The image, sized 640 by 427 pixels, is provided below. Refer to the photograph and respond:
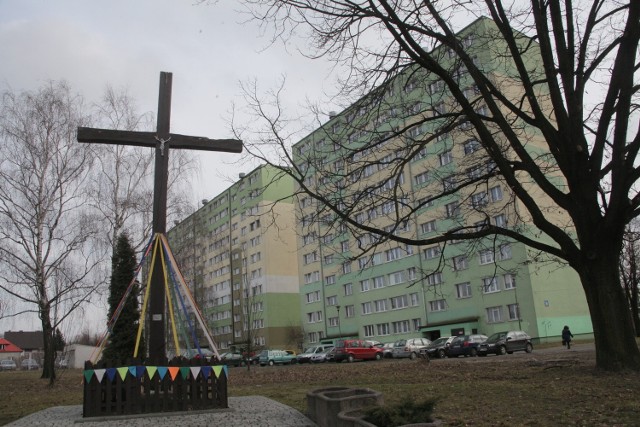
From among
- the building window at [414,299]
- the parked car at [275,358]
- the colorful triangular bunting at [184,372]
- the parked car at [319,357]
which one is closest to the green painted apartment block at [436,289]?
the building window at [414,299]

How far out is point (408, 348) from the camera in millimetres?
39375

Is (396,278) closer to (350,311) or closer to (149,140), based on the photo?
(350,311)

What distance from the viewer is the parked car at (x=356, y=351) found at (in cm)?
4138

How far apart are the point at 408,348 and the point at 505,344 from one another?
25.3ft

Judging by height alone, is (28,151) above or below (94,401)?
above

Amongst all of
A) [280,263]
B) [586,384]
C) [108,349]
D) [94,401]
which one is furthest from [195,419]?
[280,263]

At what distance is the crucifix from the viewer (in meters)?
10.8

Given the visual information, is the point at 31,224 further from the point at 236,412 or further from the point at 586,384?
the point at 586,384

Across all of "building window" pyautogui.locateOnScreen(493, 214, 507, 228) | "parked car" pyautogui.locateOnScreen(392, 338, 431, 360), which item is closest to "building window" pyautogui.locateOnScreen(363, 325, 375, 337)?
"parked car" pyautogui.locateOnScreen(392, 338, 431, 360)

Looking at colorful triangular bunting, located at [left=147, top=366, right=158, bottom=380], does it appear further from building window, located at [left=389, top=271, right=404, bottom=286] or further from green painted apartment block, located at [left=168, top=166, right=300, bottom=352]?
green painted apartment block, located at [left=168, top=166, right=300, bottom=352]

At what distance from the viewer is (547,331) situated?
148 ft

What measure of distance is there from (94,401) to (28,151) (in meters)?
20.3

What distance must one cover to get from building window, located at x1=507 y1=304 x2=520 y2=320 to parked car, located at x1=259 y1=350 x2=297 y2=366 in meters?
19.5

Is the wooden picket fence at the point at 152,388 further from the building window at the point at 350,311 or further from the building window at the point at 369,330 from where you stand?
the building window at the point at 350,311
